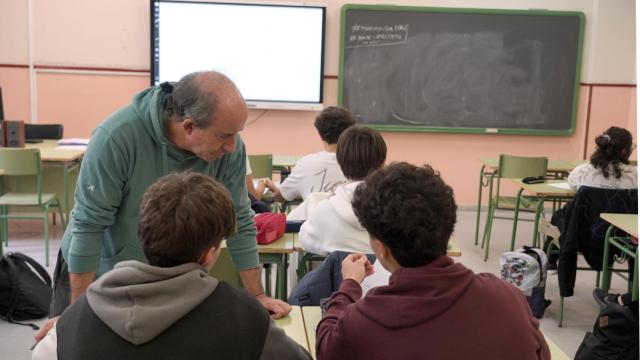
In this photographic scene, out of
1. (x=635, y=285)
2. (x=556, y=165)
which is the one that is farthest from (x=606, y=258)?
(x=556, y=165)

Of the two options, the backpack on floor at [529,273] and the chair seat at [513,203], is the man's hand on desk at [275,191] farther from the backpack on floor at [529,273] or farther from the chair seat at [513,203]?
the chair seat at [513,203]

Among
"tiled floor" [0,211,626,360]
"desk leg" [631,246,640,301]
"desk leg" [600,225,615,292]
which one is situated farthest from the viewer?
"desk leg" [600,225,615,292]

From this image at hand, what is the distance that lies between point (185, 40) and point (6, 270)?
3288mm

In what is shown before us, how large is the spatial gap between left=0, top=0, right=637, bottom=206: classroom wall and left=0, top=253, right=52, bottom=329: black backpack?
10.1ft

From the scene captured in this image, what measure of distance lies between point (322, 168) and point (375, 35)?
3.29m

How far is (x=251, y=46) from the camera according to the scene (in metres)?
6.44

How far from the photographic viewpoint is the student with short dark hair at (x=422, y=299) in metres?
1.26

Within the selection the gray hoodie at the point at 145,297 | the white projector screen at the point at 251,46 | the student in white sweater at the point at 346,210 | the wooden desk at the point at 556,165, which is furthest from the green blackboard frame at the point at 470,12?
the gray hoodie at the point at 145,297

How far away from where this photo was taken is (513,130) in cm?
677

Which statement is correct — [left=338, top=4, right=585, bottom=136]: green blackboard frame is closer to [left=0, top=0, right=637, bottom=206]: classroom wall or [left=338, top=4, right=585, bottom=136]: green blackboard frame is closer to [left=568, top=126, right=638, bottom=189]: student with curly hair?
[left=0, top=0, right=637, bottom=206]: classroom wall

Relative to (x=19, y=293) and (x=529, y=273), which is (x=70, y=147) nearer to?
(x=19, y=293)

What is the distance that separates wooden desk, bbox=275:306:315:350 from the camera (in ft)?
5.87

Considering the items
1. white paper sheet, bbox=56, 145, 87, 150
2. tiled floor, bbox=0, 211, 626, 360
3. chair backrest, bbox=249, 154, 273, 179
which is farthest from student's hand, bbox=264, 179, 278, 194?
white paper sheet, bbox=56, 145, 87, 150

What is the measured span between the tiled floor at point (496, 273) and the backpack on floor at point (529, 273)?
5.3 inches
